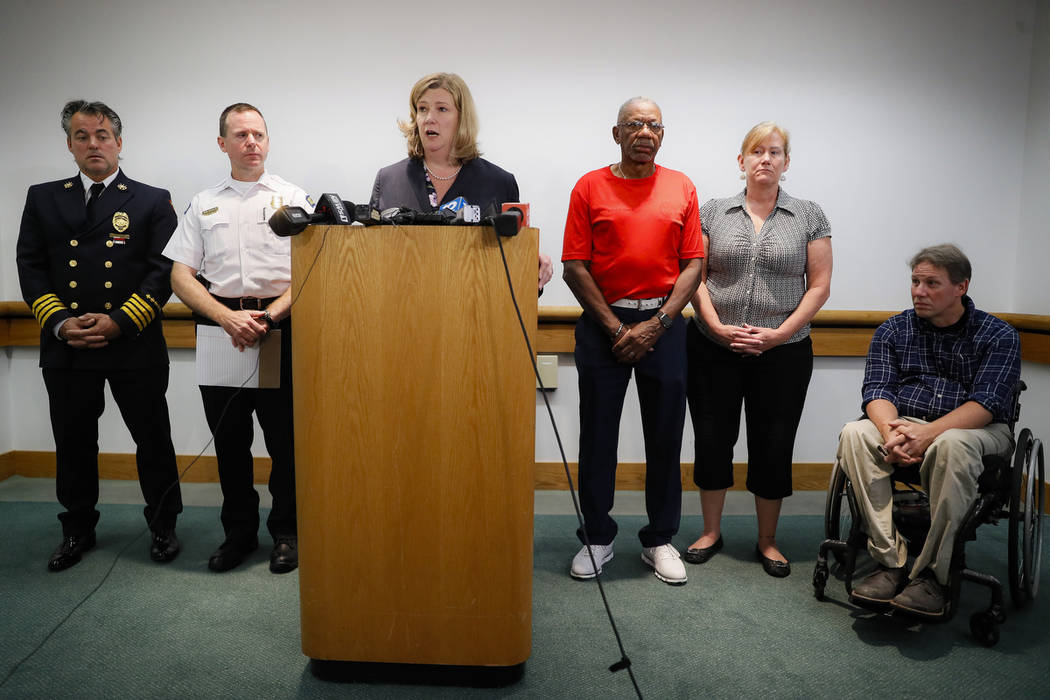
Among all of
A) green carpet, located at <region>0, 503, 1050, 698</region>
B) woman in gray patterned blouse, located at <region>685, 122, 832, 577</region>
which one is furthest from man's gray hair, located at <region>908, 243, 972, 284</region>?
green carpet, located at <region>0, 503, 1050, 698</region>

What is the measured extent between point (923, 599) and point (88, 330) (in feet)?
9.19

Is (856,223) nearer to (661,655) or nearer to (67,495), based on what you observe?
(661,655)

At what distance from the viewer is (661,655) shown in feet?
5.89

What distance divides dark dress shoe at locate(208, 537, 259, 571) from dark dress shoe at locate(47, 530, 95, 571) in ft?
1.55

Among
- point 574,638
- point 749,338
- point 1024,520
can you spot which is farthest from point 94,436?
point 1024,520

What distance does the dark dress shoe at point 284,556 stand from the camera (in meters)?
2.30

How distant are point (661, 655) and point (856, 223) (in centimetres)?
249

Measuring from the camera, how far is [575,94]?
315 cm

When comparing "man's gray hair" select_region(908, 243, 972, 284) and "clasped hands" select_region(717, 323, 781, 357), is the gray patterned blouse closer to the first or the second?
"clasped hands" select_region(717, 323, 781, 357)

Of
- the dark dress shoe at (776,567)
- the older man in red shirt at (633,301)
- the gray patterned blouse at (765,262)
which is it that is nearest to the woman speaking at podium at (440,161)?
the older man in red shirt at (633,301)

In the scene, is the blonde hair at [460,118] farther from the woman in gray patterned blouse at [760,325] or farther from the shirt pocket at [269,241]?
the woman in gray patterned blouse at [760,325]

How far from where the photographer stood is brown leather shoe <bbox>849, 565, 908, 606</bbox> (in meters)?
1.90

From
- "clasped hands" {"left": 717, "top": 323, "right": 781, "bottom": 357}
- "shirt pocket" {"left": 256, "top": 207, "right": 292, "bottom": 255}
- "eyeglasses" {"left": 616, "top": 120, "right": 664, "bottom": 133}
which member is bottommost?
"clasped hands" {"left": 717, "top": 323, "right": 781, "bottom": 357}

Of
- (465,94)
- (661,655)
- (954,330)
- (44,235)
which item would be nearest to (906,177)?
(954,330)
